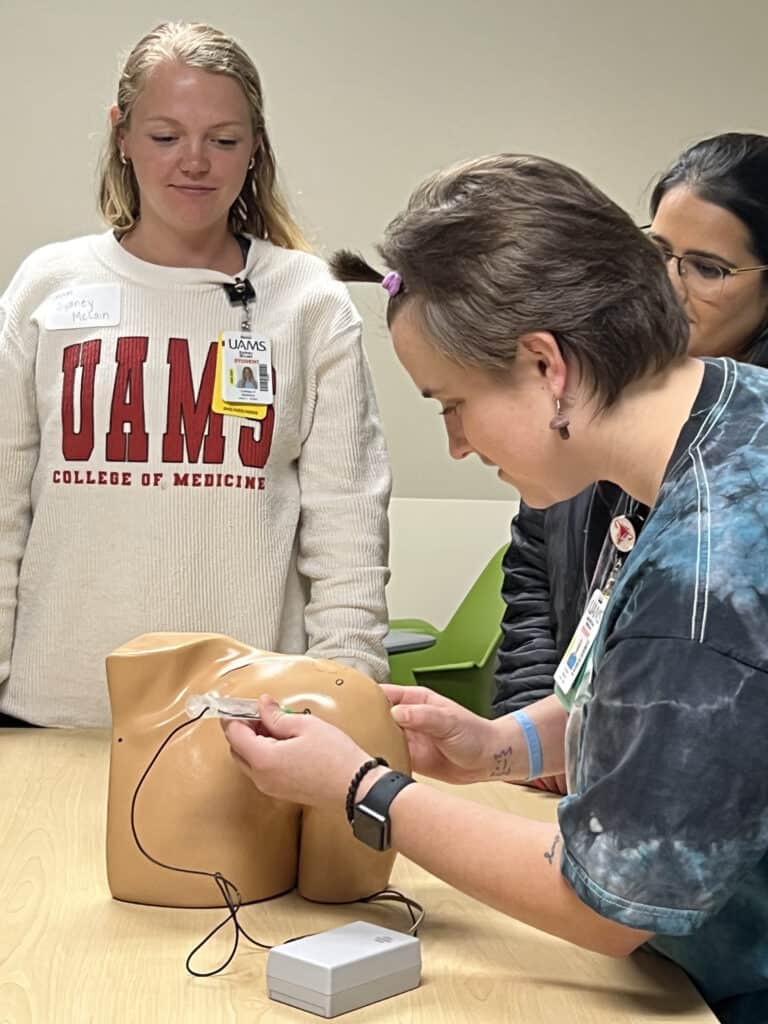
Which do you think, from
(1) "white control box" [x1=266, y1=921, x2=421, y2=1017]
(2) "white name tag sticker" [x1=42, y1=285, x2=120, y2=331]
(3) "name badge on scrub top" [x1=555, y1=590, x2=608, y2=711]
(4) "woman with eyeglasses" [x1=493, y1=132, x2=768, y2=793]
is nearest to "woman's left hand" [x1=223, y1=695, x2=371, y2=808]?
(1) "white control box" [x1=266, y1=921, x2=421, y2=1017]

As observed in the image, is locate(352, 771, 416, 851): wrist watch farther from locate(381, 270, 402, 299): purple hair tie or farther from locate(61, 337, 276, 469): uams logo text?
locate(61, 337, 276, 469): uams logo text

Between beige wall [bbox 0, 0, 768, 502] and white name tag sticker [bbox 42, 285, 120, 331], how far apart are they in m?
2.34

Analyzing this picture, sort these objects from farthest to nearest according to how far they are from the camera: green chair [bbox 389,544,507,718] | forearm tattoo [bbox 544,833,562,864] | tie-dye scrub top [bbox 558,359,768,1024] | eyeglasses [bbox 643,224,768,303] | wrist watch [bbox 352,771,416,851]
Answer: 1. green chair [bbox 389,544,507,718]
2. eyeglasses [bbox 643,224,768,303]
3. wrist watch [bbox 352,771,416,851]
4. forearm tattoo [bbox 544,833,562,864]
5. tie-dye scrub top [bbox 558,359,768,1024]

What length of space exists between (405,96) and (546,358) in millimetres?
3678

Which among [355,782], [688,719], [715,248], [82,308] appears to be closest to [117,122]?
[82,308]

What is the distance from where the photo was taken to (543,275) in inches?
45.5

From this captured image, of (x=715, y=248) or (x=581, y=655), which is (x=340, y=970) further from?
(x=715, y=248)

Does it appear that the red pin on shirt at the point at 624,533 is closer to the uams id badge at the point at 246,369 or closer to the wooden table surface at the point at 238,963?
the wooden table surface at the point at 238,963

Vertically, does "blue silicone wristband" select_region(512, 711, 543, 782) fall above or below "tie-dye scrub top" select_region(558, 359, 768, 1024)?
below

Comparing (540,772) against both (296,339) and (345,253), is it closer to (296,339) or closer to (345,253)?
(345,253)

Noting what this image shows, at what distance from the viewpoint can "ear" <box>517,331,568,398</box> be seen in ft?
3.83

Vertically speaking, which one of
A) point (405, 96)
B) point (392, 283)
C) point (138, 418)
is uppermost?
point (405, 96)

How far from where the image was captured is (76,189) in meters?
4.59

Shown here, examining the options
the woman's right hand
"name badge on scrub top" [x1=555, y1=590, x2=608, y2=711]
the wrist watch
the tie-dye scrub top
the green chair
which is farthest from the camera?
the green chair
